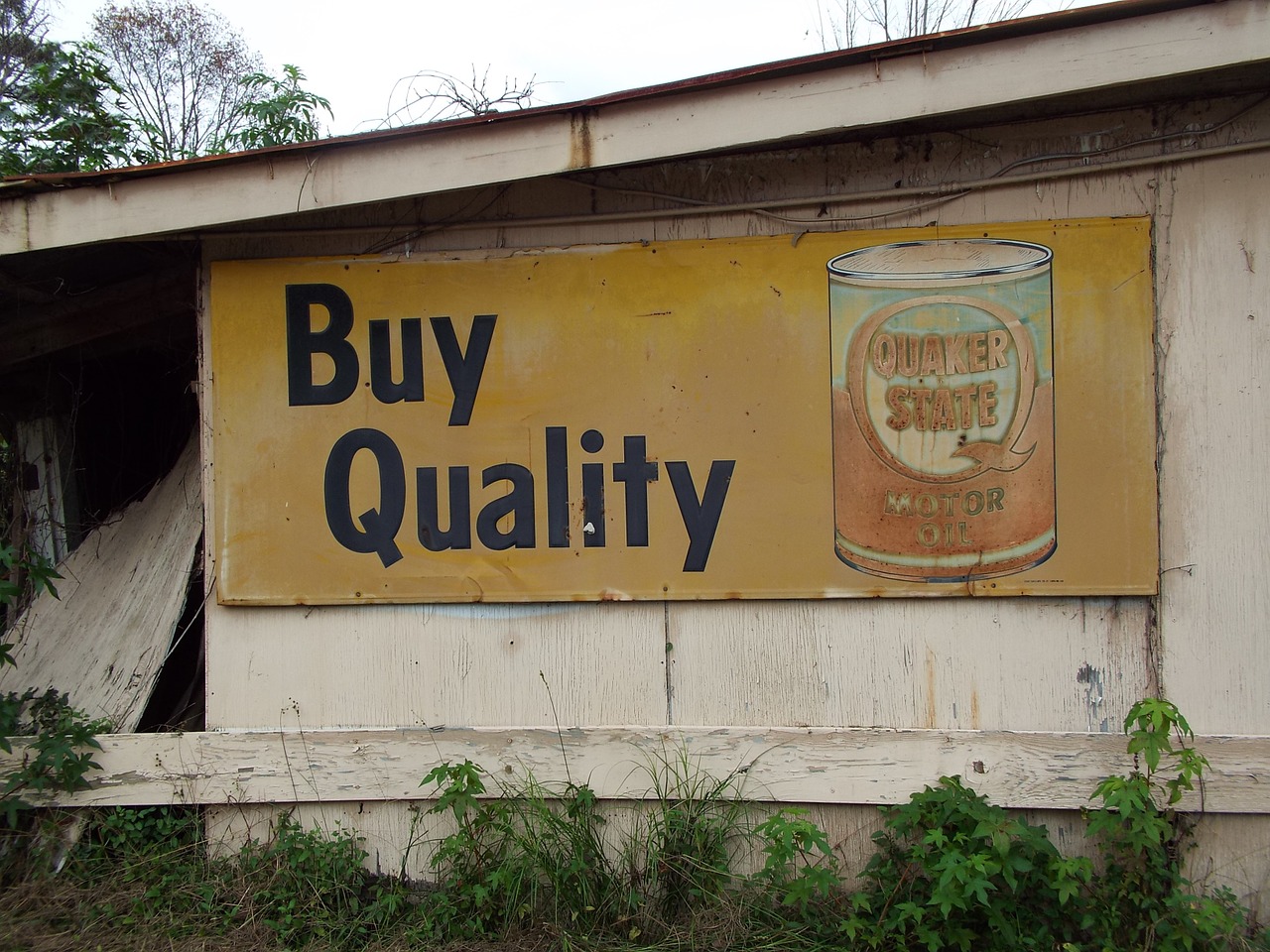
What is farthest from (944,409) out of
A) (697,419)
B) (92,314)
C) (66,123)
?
(66,123)

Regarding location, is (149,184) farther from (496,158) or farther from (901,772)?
(901,772)

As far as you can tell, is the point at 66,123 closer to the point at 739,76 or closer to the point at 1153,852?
the point at 739,76

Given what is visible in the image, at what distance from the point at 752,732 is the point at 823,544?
30.6 inches

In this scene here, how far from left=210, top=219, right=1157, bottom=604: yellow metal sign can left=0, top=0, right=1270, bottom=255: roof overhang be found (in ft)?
1.28

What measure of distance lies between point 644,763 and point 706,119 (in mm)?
2417

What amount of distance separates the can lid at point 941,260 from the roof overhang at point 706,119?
462 mm

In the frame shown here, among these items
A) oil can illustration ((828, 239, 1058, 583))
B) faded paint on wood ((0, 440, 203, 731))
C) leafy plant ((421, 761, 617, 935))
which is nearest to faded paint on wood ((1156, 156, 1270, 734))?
oil can illustration ((828, 239, 1058, 583))

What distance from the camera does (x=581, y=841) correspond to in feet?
10.3

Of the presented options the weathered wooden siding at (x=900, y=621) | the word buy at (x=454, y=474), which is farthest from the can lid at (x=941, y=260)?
the word buy at (x=454, y=474)

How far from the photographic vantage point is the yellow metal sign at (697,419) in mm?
3135

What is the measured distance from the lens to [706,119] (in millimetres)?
2953

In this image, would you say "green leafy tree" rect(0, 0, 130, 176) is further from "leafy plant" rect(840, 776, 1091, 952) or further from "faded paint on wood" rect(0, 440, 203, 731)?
"leafy plant" rect(840, 776, 1091, 952)

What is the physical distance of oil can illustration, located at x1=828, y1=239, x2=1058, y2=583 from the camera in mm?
3148

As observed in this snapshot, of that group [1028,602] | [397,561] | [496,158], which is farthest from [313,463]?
[1028,602]
